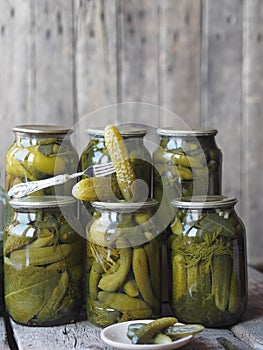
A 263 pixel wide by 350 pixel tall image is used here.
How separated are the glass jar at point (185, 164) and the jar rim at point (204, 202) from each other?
0.13 ft

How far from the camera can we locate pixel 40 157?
1.18 meters

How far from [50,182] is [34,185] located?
0.09ft

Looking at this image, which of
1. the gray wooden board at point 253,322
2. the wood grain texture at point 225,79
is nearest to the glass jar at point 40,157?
the gray wooden board at point 253,322

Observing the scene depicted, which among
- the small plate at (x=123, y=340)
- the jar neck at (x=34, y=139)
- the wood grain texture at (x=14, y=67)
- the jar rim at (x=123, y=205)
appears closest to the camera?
the small plate at (x=123, y=340)

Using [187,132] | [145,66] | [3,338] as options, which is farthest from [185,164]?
[145,66]

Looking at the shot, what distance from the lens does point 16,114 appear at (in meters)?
1.64

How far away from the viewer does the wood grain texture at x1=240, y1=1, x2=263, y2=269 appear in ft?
5.61

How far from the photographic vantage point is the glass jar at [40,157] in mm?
1180

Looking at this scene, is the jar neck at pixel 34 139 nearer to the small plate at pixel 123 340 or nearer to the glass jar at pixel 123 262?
the glass jar at pixel 123 262

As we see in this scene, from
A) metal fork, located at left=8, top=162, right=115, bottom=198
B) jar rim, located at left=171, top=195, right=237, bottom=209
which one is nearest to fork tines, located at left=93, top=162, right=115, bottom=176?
metal fork, located at left=8, top=162, right=115, bottom=198

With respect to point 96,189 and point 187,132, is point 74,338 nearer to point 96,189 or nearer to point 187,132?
point 96,189

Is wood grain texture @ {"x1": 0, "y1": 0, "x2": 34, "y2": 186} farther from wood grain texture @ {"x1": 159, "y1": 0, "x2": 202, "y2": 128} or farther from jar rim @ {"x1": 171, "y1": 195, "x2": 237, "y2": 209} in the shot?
jar rim @ {"x1": 171, "y1": 195, "x2": 237, "y2": 209}

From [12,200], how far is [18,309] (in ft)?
0.58

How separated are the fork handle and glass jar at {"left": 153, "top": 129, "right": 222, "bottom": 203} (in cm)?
17
